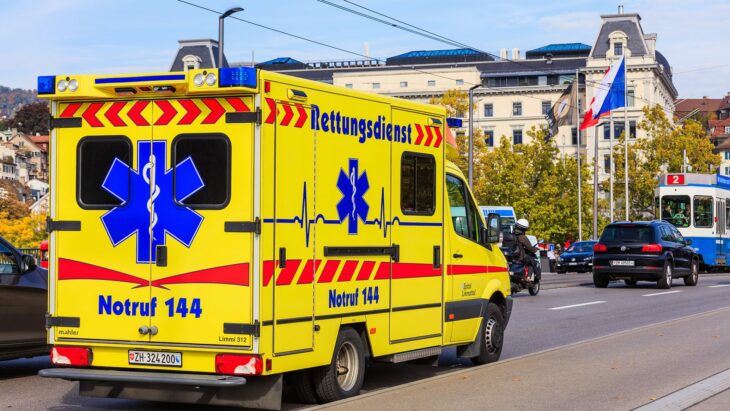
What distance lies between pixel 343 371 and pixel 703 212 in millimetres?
36120

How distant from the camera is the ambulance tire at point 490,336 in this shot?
43.5 ft

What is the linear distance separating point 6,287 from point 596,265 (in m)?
21.7

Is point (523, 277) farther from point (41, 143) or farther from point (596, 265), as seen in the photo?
point (41, 143)

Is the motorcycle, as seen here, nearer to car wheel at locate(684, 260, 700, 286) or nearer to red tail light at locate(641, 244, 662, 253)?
red tail light at locate(641, 244, 662, 253)

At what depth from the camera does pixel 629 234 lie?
31.2 m

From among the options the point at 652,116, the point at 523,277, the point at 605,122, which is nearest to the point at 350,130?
the point at 523,277

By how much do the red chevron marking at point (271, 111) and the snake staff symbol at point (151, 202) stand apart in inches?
27.0

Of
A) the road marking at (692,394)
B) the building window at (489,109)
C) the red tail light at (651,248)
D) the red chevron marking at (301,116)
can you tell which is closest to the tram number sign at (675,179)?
the red tail light at (651,248)

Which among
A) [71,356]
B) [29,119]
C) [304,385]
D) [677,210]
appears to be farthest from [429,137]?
[29,119]

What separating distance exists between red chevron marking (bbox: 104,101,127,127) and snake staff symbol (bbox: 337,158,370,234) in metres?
1.89

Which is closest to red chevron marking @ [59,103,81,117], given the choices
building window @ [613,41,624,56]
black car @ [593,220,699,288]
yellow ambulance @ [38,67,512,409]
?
yellow ambulance @ [38,67,512,409]

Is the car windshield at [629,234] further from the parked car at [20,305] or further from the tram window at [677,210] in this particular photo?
the parked car at [20,305]

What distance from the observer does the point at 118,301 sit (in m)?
9.41

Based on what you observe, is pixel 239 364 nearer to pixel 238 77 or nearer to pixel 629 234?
pixel 238 77
